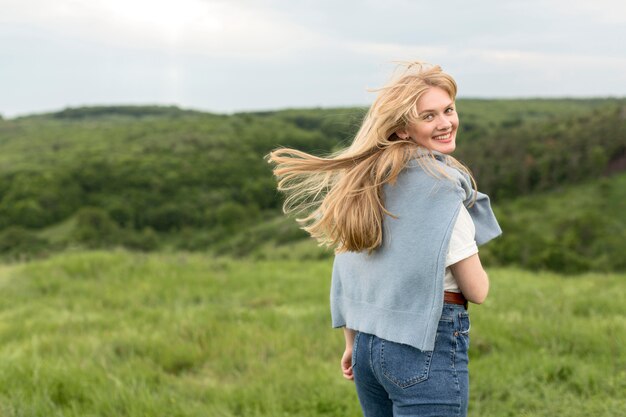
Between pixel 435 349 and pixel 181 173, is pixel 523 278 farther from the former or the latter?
pixel 181 173

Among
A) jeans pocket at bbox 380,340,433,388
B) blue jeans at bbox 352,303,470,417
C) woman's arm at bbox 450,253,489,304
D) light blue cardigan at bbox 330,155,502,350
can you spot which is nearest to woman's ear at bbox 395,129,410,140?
light blue cardigan at bbox 330,155,502,350

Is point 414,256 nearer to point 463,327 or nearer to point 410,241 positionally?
point 410,241

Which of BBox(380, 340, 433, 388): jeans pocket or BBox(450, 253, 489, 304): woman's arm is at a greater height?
BBox(450, 253, 489, 304): woman's arm

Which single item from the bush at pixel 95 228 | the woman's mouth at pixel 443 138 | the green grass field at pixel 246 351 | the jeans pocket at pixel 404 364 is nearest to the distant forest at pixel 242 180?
the bush at pixel 95 228

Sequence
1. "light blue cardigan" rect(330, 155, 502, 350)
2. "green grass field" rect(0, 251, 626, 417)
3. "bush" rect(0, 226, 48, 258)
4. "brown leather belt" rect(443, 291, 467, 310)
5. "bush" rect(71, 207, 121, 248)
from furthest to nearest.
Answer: "bush" rect(71, 207, 121, 248) < "bush" rect(0, 226, 48, 258) < "green grass field" rect(0, 251, 626, 417) < "brown leather belt" rect(443, 291, 467, 310) < "light blue cardigan" rect(330, 155, 502, 350)

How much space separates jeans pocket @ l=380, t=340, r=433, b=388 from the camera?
1.77 meters

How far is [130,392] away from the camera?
3.57m

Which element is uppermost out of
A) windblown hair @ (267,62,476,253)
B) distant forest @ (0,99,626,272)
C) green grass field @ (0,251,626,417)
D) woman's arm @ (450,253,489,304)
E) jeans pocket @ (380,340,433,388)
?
windblown hair @ (267,62,476,253)

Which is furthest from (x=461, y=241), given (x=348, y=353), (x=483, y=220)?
(x=348, y=353)

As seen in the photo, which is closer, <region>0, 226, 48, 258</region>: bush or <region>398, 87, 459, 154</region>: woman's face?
<region>398, 87, 459, 154</region>: woman's face

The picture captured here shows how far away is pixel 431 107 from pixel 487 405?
86.6 inches

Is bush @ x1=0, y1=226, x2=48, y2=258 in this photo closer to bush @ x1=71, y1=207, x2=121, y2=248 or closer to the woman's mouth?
bush @ x1=71, y1=207, x2=121, y2=248

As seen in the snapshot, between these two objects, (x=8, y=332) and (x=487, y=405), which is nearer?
(x=487, y=405)

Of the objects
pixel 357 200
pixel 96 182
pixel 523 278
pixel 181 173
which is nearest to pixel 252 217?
pixel 181 173
